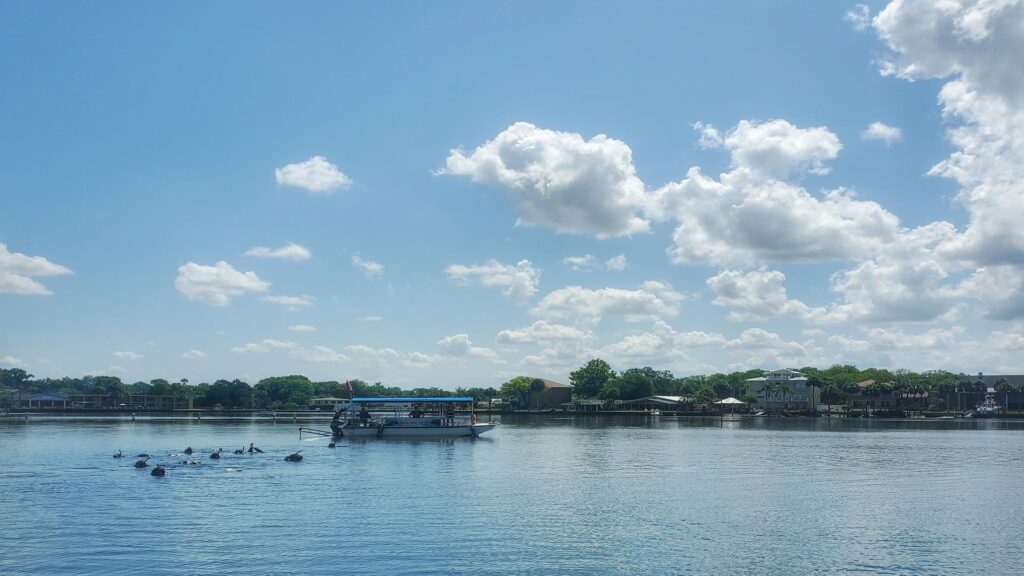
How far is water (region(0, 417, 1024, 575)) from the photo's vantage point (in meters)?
28.6

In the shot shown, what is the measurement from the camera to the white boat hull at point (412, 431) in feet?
291

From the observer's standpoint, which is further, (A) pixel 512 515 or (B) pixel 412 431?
(B) pixel 412 431

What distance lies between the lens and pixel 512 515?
3766 centimetres

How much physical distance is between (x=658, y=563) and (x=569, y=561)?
10.8 feet

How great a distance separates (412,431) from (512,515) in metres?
52.4

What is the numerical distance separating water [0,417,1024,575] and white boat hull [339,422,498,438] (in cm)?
1927

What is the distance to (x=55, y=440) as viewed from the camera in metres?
86.8

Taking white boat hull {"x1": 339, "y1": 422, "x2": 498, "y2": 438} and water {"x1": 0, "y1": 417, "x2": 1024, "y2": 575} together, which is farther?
white boat hull {"x1": 339, "y1": 422, "x2": 498, "y2": 438}

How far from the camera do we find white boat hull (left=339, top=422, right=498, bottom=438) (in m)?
88.6

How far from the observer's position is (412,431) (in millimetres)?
88500

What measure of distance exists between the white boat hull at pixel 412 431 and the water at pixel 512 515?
19.3 m

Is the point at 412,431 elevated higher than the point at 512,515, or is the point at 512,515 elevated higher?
the point at 512,515

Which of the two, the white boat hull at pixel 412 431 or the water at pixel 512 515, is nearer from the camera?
the water at pixel 512 515

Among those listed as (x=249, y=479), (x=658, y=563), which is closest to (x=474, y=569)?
(x=658, y=563)
